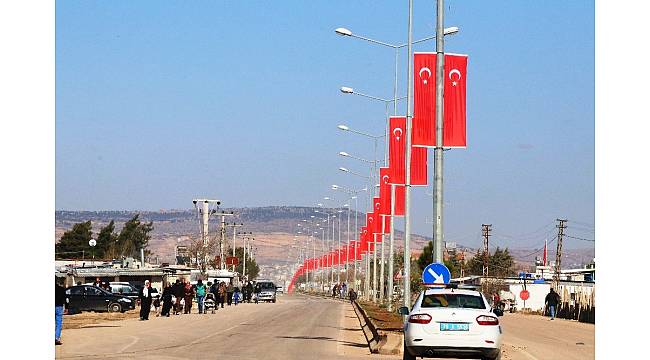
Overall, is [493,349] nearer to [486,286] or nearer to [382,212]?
[382,212]

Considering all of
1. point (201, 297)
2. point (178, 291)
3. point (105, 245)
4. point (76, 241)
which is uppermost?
point (178, 291)

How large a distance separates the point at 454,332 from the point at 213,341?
→ 39.8 ft

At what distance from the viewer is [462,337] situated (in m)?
23.8

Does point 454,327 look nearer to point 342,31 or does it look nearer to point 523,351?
point 523,351

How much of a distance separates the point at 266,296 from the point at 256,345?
72.3 meters

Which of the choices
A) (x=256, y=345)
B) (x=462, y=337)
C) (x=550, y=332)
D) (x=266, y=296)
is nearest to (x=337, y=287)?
(x=266, y=296)

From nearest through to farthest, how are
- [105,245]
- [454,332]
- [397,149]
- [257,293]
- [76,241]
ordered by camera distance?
[454,332] < [397,149] < [257,293] < [76,241] < [105,245]

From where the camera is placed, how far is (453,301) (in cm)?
2438

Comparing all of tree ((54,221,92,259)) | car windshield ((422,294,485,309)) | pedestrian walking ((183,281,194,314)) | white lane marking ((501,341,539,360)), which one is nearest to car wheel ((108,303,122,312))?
pedestrian walking ((183,281,194,314))

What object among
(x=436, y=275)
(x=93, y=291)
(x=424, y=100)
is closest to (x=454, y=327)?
(x=436, y=275)

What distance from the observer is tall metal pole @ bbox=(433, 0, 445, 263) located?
32.3 m

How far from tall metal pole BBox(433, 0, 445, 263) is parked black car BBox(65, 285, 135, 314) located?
32081mm

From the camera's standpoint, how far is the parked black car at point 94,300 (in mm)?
61844

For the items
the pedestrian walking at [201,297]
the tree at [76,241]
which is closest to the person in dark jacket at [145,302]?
the pedestrian walking at [201,297]
